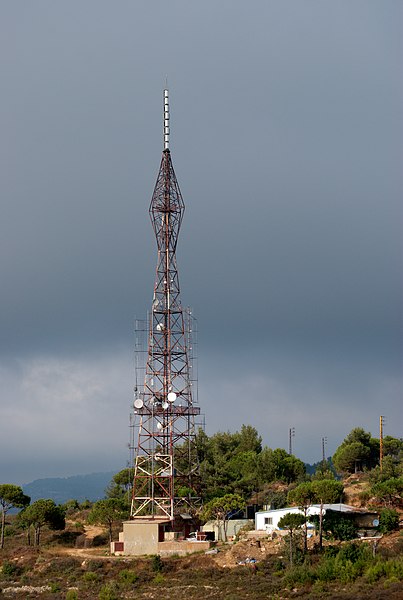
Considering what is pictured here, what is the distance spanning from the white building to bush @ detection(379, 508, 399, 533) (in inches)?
142

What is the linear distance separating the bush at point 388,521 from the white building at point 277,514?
3.61 metres

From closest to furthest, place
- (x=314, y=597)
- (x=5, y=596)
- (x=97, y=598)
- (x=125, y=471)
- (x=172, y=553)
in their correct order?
(x=314, y=597) → (x=97, y=598) → (x=5, y=596) → (x=172, y=553) → (x=125, y=471)

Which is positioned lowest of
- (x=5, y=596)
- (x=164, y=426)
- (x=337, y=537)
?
(x=5, y=596)

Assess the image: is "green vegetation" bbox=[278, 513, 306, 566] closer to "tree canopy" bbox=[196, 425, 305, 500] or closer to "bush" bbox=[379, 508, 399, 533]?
"bush" bbox=[379, 508, 399, 533]

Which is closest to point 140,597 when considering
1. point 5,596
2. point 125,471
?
point 5,596

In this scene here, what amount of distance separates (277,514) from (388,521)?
9.80m

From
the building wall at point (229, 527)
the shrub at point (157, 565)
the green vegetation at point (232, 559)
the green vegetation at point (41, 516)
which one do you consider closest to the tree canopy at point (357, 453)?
the green vegetation at point (232, 559)

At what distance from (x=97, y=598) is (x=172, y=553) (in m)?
11.2

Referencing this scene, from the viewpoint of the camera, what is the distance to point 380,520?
64812 mm

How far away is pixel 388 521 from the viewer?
6406 centimetres

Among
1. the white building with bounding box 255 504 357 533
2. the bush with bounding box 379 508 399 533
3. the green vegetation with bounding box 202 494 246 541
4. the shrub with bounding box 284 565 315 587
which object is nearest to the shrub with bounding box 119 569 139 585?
the green vegetation with bounding box 202 494 246 541

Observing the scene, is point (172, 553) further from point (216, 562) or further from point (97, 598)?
point (97, 598)

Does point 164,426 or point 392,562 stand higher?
point 164,426

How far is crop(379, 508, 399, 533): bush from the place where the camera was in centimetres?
6406
